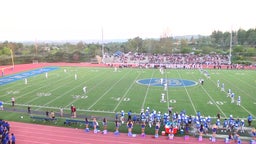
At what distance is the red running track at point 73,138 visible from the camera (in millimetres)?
15320

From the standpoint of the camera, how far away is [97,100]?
81.4 feet

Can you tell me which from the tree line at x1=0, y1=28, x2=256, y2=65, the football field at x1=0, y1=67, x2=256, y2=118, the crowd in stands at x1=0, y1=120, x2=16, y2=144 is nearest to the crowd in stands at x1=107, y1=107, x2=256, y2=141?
the football field at x1=0, y1=67, x2=256, y2=118

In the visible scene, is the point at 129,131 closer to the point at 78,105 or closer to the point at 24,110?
the point at 78,105

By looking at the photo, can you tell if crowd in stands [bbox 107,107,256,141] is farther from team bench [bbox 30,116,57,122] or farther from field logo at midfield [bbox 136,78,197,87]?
field logo at midfield [bbox 136,78,197,87]

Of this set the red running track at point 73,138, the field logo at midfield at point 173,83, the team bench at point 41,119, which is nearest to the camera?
the red running track at point 73,138

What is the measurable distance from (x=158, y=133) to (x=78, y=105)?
359 inches

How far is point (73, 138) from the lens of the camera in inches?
623

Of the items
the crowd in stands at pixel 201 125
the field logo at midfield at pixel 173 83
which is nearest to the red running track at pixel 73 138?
the crowd in stands at pixel 201 125

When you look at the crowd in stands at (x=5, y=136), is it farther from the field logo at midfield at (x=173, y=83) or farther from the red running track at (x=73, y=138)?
A: the field logo at midfield at (x=173, y=83)

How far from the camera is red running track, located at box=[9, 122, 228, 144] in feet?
50.3

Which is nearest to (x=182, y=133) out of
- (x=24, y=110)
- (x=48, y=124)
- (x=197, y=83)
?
(x=48, y=124)

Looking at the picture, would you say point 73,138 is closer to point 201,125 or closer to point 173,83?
point 201,125

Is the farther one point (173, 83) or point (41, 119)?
point (173, 83)

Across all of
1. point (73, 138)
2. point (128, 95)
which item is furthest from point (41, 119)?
point (128, 95)
